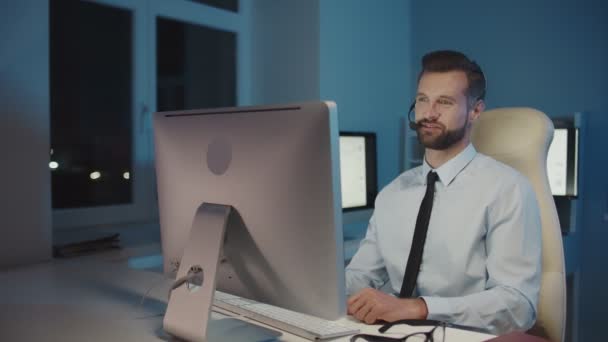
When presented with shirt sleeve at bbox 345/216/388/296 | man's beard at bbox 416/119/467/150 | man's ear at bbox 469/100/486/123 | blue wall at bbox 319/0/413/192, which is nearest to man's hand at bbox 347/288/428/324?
shirt sleeve at bbox 345/216/388/296

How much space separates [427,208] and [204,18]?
1952mm

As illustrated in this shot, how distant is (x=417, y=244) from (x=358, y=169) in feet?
4.55

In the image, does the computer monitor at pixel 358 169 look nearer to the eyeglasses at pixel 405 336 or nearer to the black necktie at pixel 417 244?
the black necktie at pixel 417 244

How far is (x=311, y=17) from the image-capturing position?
2.96 meters

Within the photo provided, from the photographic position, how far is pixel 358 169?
9.41 ft

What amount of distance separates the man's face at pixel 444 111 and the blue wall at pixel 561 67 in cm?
143

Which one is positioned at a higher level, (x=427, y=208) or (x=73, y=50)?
(x=73, y=50)

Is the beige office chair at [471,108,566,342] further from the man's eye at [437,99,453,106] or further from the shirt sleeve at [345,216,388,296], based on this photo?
the shirt sleeve at [345,216,388,296]

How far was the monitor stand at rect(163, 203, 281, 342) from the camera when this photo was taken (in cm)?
102

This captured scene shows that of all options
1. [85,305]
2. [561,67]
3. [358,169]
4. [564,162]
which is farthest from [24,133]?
[561,67]

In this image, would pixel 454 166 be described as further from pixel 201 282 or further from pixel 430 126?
pixel 201 282

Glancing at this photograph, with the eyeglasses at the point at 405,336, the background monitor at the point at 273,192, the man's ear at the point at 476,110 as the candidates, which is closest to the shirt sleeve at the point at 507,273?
the eyeglasses at the point at 405,336

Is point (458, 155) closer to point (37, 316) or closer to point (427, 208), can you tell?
point (427, 208)

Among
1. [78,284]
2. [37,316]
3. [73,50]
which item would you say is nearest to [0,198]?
[78,284]
